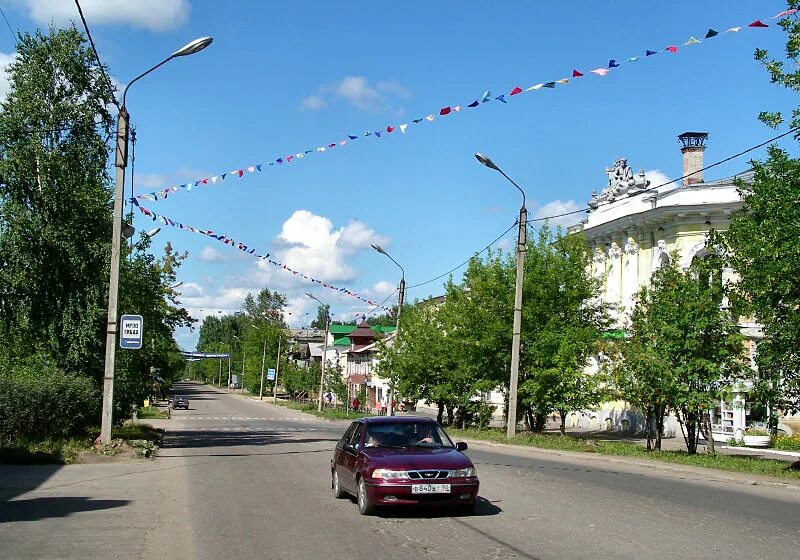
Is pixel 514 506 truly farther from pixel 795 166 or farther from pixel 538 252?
pixel 538 252

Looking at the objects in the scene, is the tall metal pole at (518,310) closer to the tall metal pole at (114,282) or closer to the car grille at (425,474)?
the tall metal pole at (114,282)

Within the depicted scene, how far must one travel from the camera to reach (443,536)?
10102 mm

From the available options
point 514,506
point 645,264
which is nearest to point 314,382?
point 645,264

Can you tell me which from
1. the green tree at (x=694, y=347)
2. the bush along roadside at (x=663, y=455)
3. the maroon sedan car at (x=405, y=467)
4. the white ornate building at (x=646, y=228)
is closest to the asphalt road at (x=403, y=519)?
the maroon sedan car at (x=405, y=467)

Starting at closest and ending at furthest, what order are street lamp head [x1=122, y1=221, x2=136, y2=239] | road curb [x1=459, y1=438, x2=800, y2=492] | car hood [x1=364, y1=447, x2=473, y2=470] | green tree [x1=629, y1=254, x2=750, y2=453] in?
car hood [x1=364, y1=447, x2=473, y2=470], road curb [x1=459, y1=438, x2=800, y2=492], street lamp head [x1=122, y1=221, x2=136, y2=239], green tree [x1=629, y1=254, x2=750, y2=453]

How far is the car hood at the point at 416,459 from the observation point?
1139cm

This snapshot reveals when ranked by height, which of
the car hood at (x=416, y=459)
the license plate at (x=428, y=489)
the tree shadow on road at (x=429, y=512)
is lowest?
the tree shadow on road at (x=429, y=512)

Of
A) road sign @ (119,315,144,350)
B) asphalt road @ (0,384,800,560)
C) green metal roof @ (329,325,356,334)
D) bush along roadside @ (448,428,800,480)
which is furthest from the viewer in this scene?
green metal roof @ (329,325,356,334)

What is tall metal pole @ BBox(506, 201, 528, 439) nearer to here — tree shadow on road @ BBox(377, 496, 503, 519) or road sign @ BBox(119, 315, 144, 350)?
road sign @ BBox(119, 315, 144, 350)

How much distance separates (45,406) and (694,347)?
1674cm

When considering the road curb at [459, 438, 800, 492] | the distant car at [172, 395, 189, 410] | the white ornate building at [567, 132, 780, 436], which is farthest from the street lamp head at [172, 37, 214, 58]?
the distant car at [172, 395, 189, 410]

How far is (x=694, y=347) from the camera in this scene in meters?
23.8

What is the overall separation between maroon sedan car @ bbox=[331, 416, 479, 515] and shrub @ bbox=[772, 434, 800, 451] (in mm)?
23109

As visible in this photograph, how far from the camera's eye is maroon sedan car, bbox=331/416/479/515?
11.2m
